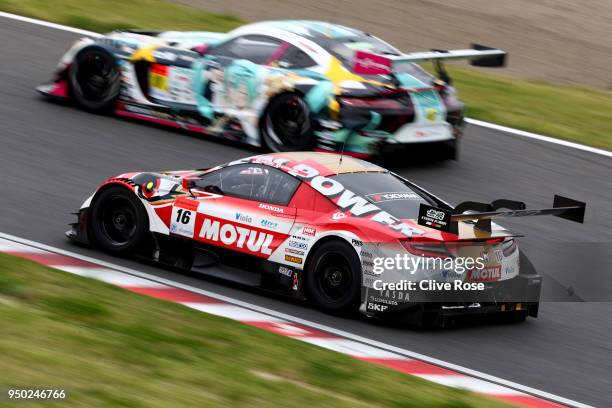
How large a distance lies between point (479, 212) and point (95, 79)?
7.05m

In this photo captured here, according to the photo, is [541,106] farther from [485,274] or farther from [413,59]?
[485,274]

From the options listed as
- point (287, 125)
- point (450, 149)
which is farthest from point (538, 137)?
point (287, 125)

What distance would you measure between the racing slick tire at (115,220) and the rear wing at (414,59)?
3601 millimetres

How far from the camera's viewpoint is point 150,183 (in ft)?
32.1

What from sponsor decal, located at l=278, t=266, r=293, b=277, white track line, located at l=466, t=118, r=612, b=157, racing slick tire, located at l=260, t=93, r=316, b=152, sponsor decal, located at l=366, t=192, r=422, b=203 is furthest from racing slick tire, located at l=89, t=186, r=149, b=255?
white track line, located at l=466, t=118, r=612, b=157

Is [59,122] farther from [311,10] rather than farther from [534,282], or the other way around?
[311,10]

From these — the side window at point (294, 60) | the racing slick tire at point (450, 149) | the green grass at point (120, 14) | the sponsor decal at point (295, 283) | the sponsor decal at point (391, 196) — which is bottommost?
the sponsor decal at point (295, 283)

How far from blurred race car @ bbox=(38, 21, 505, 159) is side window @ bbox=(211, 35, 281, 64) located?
11 mm

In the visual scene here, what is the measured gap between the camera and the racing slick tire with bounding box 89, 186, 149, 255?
32.1 ft

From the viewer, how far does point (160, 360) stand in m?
6.68

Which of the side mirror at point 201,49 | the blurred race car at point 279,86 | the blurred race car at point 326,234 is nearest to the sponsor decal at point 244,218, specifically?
the blurred race car at point 326,234

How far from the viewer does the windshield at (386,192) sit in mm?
8906

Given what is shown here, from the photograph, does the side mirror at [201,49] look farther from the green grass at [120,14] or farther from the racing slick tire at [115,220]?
the green grass at [120,14]

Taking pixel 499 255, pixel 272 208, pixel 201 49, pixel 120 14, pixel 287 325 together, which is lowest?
pixel 287 325
